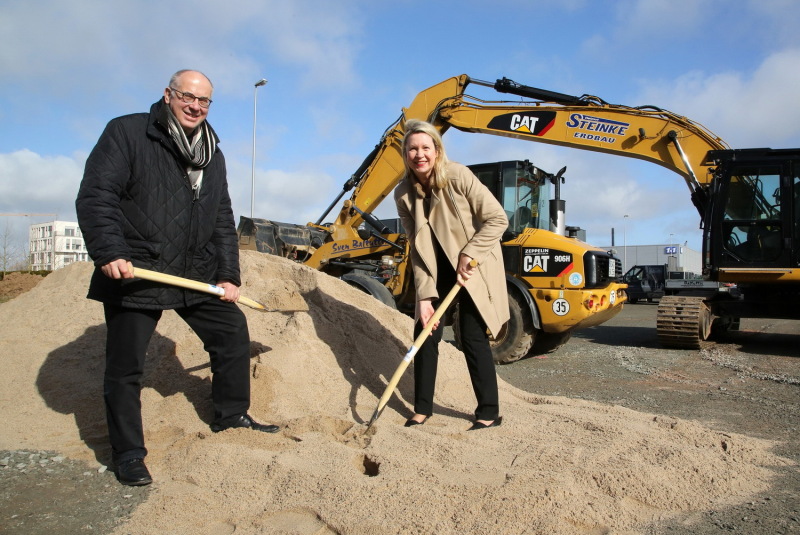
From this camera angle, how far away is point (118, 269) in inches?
112

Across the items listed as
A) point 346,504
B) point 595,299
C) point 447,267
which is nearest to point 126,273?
point 346,504

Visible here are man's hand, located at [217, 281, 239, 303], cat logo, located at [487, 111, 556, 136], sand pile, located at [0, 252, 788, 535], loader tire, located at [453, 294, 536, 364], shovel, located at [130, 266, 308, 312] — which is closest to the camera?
sand pile, located at [0, 252, 788, 535]

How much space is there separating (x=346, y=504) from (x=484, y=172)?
20.1 feet

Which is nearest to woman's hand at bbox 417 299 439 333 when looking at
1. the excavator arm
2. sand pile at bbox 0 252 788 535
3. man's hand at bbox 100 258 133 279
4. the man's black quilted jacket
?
sand pile at bbox 0 252 788 535

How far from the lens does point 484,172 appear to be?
803 centimetres

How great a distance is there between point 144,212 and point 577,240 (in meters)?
6.32

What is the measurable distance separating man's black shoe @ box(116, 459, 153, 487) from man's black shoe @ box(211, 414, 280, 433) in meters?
0.56

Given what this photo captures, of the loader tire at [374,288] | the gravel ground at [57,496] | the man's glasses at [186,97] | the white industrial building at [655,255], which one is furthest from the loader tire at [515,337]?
the white industrial building at [655,255]

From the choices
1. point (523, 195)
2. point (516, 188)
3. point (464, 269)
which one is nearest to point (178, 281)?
point (464, 269)

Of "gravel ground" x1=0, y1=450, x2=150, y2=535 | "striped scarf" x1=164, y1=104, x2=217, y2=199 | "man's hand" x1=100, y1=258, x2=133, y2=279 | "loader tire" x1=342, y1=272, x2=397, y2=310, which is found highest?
"striped scarf" x1=164, y1=104, x2=217, y2=199

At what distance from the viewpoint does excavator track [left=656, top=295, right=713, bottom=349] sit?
884 centimetres

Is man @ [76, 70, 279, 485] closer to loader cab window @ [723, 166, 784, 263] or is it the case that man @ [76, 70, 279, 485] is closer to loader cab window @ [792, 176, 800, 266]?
loader cab window @ [723, 166, 784, 263]

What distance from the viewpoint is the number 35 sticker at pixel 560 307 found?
7.21 m

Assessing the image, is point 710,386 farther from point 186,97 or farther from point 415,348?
point 186,97
